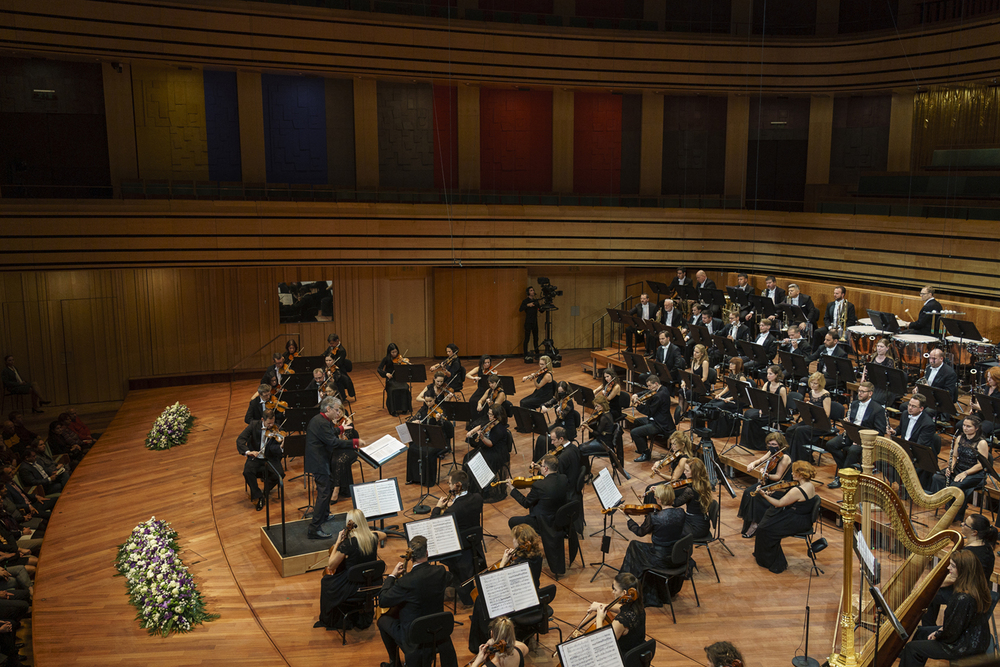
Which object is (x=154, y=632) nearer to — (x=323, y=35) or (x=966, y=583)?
(x=966, y=583)

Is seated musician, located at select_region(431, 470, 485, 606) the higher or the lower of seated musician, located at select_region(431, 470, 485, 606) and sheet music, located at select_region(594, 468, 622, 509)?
the lower

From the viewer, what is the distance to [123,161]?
55.4ft

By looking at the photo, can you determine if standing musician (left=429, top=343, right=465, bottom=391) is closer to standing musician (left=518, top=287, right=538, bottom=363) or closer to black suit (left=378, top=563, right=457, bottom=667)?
standing musician (left=518, top=287, right=538, bottom=363)

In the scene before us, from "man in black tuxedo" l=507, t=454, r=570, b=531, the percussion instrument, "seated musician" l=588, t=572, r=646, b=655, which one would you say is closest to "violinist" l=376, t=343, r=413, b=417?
"man in black tuxedo" l=507, t=454, r=570, b=531

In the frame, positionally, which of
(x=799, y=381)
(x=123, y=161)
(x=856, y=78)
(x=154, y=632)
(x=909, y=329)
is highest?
(x=856, y=78)

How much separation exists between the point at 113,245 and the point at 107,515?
7034 millimetres

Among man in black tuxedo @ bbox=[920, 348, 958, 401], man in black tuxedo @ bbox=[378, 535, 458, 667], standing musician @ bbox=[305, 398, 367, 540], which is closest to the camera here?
man in black tuxedo @ bbox=[378, 535, 458, 667]

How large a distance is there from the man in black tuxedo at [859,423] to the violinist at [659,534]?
319 centimetres

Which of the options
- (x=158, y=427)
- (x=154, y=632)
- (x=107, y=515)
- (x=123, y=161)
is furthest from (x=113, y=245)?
(x=154, y=632)

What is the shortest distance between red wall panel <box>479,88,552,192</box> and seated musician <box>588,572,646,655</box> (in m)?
Result: 14.7

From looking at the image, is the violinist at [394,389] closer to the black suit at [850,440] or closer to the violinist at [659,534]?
the violinist at [659,534]

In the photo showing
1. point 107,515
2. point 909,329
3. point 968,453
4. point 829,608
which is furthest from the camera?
point 909,329

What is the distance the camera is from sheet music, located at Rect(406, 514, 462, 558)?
24.1 ft

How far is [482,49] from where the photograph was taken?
17.7 metres
